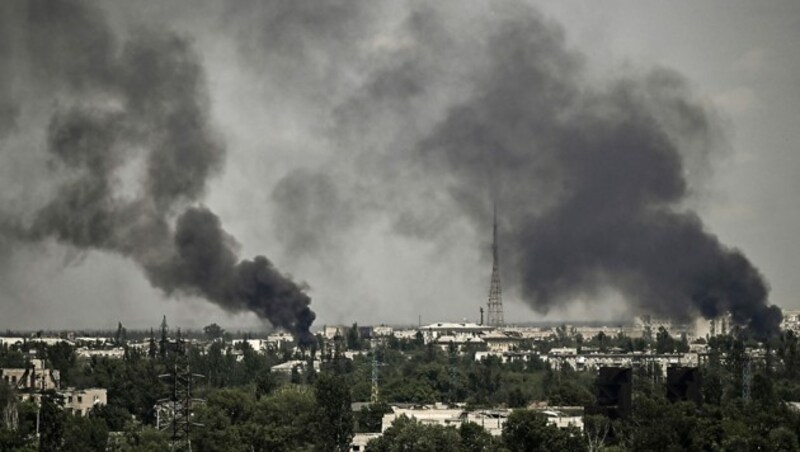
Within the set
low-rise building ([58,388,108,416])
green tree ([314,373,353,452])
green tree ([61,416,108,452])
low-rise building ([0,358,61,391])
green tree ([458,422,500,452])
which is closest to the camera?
green tree ([458,422,500,452])

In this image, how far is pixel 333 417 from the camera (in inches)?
2879

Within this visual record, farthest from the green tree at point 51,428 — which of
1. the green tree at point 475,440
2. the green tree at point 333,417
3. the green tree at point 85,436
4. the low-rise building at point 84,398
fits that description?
the low-rise building at point 84,398

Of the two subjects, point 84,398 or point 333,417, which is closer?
point 333,417

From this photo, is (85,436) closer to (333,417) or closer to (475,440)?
(333,417)

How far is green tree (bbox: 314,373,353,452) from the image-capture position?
72.3 meters

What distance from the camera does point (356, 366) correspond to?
143 metres

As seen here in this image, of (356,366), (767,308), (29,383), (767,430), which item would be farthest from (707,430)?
(767,308)

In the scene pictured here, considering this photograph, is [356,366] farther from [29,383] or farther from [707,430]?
[707,430]

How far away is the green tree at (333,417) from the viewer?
237 feet

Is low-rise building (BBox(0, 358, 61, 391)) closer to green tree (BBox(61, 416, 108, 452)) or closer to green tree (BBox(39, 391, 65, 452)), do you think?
green tree (BBox(61, 416, 108, 452))

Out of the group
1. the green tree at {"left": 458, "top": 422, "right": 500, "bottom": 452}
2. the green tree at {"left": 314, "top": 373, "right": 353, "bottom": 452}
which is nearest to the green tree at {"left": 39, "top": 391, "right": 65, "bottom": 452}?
the green tree at {"left": 314, "top": 373, "right": 353, "bottom": 452}

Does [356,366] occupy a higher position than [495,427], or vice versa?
[356,366]

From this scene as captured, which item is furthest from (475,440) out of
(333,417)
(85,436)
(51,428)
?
(51,428)

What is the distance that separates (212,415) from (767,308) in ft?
294
